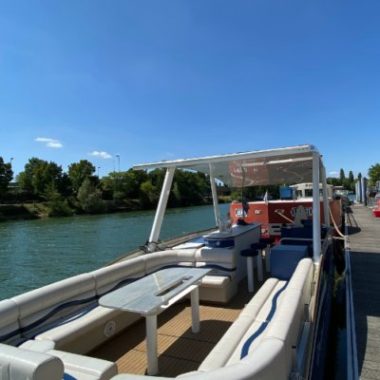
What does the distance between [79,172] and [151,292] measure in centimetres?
6339

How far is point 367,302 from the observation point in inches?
235

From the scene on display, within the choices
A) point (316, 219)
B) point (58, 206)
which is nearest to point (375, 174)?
point (58, 206)

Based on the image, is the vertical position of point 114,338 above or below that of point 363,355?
above

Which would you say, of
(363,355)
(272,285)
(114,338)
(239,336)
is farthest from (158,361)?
(363,355)

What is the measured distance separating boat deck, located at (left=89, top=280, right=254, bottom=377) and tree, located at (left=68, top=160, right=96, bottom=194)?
5820 cm

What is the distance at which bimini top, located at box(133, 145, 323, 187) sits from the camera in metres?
5.20

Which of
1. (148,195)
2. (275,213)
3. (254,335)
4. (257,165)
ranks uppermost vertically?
(148,195)

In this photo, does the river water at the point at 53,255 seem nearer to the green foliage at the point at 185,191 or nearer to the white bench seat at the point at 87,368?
the white bench seat at the point at 87,368

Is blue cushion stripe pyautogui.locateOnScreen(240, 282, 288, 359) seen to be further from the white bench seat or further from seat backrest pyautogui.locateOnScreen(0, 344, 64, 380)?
seat backrest pyautogui.locateOnScreen(0, 344, 64, 380)

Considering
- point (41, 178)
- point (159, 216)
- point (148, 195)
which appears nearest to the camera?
point (159, 216)

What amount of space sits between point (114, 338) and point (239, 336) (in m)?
1.68

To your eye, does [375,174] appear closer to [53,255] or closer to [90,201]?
[90,201]

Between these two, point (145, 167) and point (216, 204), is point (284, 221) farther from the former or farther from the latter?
point (145, 167)

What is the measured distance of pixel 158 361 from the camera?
3.30 m
